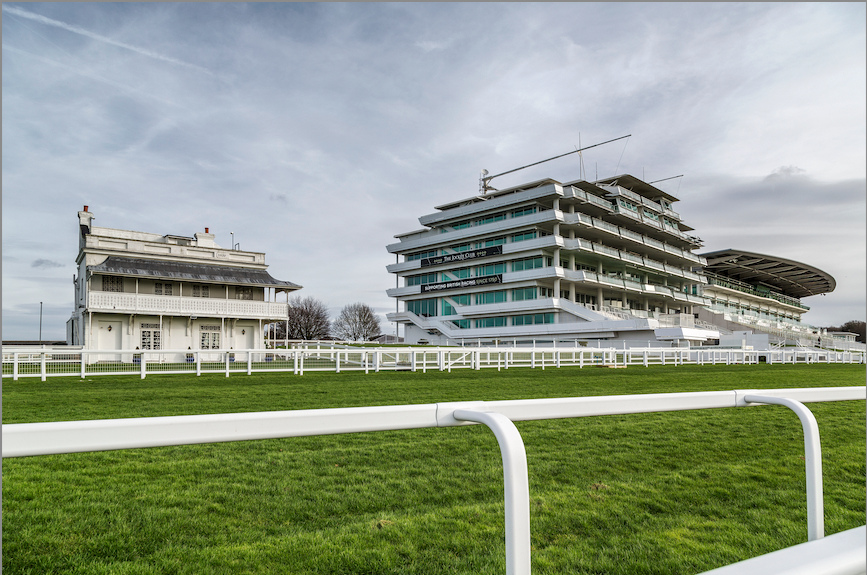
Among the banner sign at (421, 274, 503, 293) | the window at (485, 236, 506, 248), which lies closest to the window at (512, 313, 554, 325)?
the banner sign at (421, 274, 503, 293)

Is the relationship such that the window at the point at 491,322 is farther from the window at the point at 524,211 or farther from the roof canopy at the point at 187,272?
the roof canopy at the point at 187,272

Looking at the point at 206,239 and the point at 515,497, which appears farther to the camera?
the point at 206,239

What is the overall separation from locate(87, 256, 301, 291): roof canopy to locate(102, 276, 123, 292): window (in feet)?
2.79

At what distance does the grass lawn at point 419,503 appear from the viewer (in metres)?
3.18

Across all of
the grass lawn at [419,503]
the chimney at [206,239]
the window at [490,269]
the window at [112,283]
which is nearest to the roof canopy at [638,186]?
the window at [490,269]

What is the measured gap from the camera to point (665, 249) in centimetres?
6612

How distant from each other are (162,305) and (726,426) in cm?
3161

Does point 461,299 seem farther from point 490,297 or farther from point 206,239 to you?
point 206,239

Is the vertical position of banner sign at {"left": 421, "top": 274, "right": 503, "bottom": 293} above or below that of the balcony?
above

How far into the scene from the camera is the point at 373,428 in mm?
1815

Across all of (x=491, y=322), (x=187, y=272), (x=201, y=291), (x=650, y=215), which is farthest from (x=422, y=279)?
(x=187, y=272)

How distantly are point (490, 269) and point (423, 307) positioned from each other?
37.5 ft

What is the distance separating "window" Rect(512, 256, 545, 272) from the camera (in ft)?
185

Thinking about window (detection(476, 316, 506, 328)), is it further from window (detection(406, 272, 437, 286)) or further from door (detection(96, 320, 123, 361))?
door (detection(96, 320, 123, 361))
